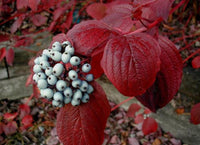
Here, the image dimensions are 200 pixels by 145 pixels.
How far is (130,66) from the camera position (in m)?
0.50

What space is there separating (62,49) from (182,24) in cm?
177

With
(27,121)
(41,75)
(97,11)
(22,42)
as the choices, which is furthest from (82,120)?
(22,42)

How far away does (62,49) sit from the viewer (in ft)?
1.92

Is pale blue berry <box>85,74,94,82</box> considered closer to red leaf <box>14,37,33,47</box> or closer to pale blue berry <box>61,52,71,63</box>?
pale blue berry <box>61,52,71,63</box>

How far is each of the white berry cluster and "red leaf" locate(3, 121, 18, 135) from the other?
1.02m

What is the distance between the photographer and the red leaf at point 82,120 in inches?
24.6

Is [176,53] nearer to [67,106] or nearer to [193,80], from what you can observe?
[67,106]

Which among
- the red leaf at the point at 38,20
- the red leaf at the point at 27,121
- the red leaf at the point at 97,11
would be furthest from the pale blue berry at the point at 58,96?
the red leaf at the point at 38,20

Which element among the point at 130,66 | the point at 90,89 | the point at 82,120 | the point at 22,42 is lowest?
the point at 22,42

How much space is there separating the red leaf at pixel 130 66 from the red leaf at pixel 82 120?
5.9 inches

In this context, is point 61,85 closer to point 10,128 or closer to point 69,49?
point 69,49

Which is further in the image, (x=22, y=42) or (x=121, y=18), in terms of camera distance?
(x=22, y=42)

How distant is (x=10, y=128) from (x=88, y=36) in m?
1.15

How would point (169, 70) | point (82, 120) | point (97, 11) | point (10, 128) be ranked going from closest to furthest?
point (82, 120) → point (169, 70) → point (97, 11) → point (10, 128)
